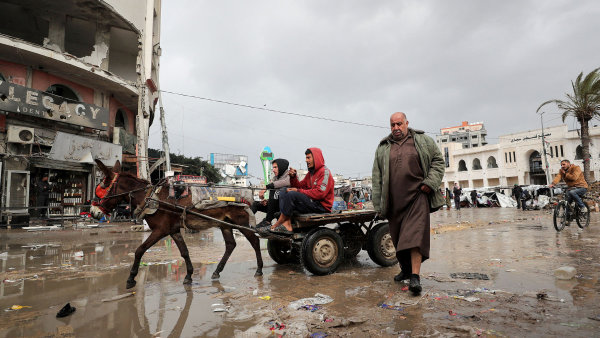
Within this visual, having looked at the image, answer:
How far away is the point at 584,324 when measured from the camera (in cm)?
248

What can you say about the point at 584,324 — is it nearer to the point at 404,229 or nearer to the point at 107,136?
the point at 404,229

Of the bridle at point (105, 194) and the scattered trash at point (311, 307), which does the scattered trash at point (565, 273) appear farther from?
the bridle at point (105, 194)

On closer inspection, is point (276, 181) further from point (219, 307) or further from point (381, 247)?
point (219, 307)

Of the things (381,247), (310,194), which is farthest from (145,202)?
Result: (381,247)

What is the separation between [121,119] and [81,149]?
5.07 metres

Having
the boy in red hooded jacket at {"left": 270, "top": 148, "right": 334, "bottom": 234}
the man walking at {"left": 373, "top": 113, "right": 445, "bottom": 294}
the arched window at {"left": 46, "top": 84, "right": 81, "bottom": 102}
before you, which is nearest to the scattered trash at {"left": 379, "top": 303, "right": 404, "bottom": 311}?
the man walking at {"left": 373, "top": 113, "right": 445, "bottom": 294}

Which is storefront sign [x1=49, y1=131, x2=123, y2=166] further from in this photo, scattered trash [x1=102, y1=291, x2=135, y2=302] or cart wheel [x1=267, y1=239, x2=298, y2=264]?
scattered trash [x1=102, y1=291, x2=135, y2=302]

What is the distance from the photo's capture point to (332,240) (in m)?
4.83

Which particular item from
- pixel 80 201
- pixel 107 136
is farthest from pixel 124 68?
pixel 80 201

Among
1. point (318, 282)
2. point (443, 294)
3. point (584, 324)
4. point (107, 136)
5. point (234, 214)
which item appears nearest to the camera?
point (584, 324)

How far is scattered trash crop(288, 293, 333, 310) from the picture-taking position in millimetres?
3254

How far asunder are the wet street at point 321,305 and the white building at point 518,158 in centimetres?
4559

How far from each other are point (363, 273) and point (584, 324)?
2.61 metres

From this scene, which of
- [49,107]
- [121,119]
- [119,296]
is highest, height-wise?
[121,119]
